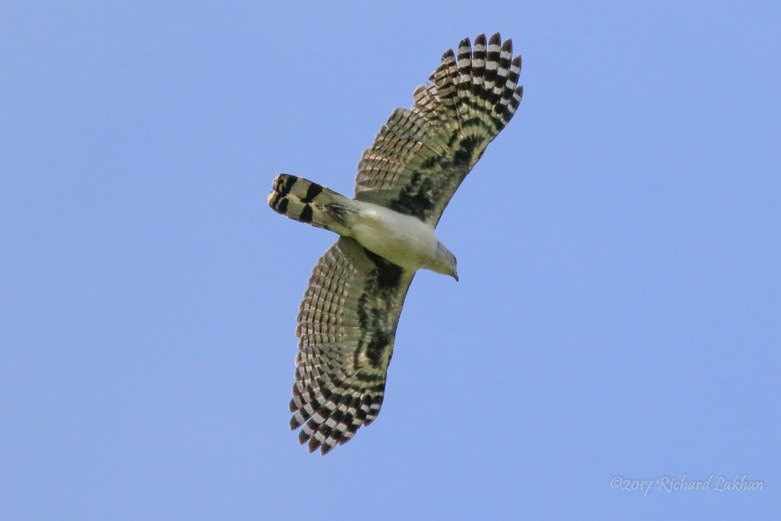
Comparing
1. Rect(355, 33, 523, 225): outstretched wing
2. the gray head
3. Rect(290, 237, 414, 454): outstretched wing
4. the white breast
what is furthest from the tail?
the gray head

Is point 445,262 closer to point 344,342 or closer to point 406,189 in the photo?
point 406,189

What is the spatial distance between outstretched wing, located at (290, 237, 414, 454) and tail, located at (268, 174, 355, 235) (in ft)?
2.01

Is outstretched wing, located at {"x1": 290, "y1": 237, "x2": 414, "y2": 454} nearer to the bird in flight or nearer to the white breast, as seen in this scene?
the bird in flight

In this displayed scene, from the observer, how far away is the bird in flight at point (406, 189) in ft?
42.0

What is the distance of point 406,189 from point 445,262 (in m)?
0.86

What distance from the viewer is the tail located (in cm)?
1273

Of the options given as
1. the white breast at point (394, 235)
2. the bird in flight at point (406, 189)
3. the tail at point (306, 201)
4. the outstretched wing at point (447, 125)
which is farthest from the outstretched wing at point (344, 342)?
the outstretched wing at point (447, 125)

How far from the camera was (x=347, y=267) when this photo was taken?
44.4 feet

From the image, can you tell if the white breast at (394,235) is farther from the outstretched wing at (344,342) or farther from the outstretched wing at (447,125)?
the outstretched wing at (344,342)

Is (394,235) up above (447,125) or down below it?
below

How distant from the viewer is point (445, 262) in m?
13.2

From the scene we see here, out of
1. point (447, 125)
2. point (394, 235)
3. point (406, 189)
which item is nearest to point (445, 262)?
point (394, 235)

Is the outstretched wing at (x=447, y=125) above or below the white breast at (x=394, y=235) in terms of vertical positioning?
above

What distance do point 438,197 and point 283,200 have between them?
1.61 m
